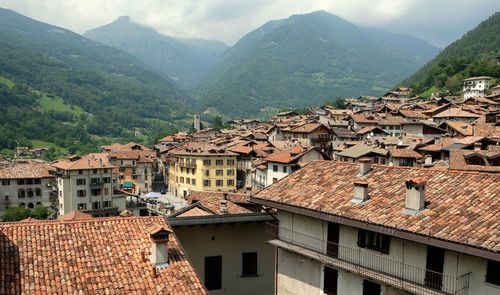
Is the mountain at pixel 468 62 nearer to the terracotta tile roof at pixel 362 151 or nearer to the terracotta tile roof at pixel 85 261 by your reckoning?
the terracotta tile roof at pixel 362 151

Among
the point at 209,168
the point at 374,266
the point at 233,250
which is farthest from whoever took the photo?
the point at 209,168

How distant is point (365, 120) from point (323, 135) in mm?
18353

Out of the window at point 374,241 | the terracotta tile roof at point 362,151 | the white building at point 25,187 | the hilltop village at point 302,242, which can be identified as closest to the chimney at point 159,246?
the hilltop village at point 302,242

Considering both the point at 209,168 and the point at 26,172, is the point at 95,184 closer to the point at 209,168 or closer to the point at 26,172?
the point at 26,172

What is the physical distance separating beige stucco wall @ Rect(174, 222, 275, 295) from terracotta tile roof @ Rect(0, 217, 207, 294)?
14.4 feet

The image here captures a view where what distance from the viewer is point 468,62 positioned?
13762 cm

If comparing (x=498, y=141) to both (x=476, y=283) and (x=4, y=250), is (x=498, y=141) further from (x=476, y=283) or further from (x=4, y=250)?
(x=4, y=250)

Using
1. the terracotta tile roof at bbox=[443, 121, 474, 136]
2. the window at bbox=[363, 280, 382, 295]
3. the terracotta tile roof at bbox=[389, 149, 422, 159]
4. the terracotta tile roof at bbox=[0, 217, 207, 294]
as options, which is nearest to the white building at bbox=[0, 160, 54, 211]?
the terracotta tile roof at bbox=[389, 149, 422, 159]

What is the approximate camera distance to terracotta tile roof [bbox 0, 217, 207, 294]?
11.1 meters

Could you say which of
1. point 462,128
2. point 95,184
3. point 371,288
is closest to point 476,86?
point 462,128

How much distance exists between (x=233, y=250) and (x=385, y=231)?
7728 millimetres

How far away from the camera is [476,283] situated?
11.6m

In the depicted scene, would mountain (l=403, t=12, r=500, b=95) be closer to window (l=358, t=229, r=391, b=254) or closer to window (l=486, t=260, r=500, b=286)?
window (l=358, t=229, r=391, b=254)

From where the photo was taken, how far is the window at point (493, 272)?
36.9 ft
